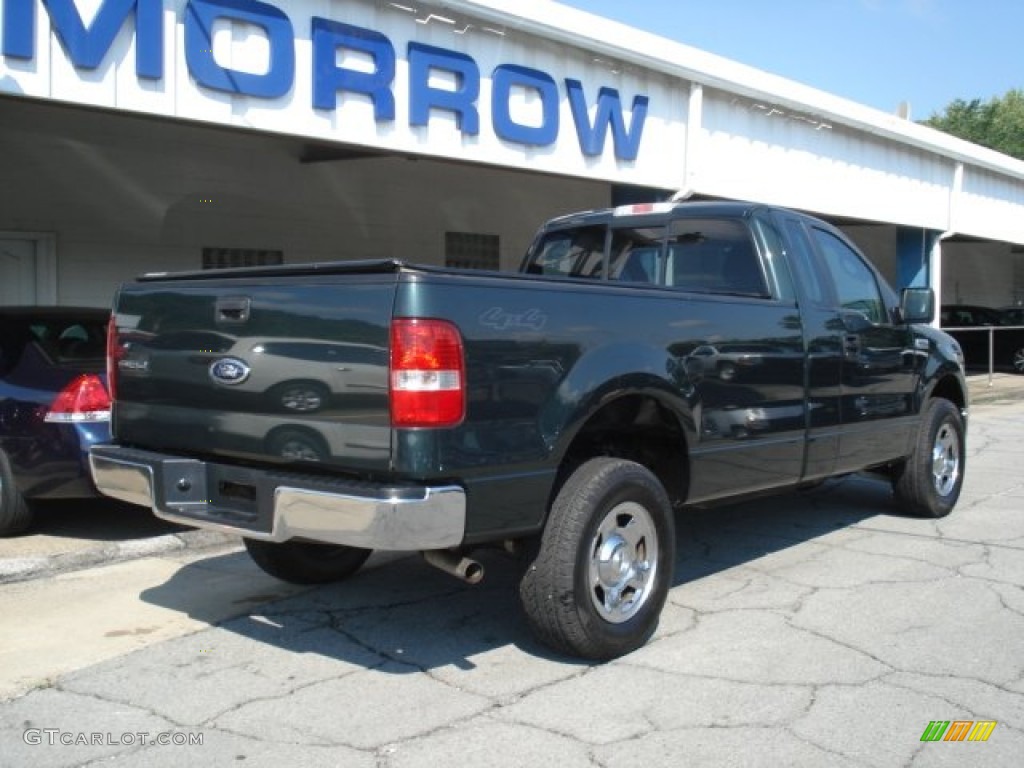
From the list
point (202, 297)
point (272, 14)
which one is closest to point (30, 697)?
point (202, 297)

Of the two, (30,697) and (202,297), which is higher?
(202,297)

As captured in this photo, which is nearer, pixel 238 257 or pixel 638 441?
pixel 638 441

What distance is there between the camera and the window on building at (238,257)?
1210 centimetres

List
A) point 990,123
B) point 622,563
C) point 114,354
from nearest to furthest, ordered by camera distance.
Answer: point 622,563 < point 114,354 < point 990,123

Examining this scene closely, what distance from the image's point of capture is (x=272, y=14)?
768 centimetres

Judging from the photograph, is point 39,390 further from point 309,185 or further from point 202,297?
point 309,185

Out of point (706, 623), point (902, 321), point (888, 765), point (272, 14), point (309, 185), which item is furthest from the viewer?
point (309, 185)

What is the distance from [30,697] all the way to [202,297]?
180 cm

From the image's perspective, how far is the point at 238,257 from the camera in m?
12.3

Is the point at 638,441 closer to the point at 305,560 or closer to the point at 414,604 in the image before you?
the point at 414,604

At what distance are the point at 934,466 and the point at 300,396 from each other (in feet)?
17.2

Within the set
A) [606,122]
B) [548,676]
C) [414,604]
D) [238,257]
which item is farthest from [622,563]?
[238,257]

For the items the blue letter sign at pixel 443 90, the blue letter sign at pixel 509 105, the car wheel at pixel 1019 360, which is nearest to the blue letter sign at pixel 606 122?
the blue letter sign at pixel 509 105

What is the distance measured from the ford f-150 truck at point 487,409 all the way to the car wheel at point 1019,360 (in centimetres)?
1986
